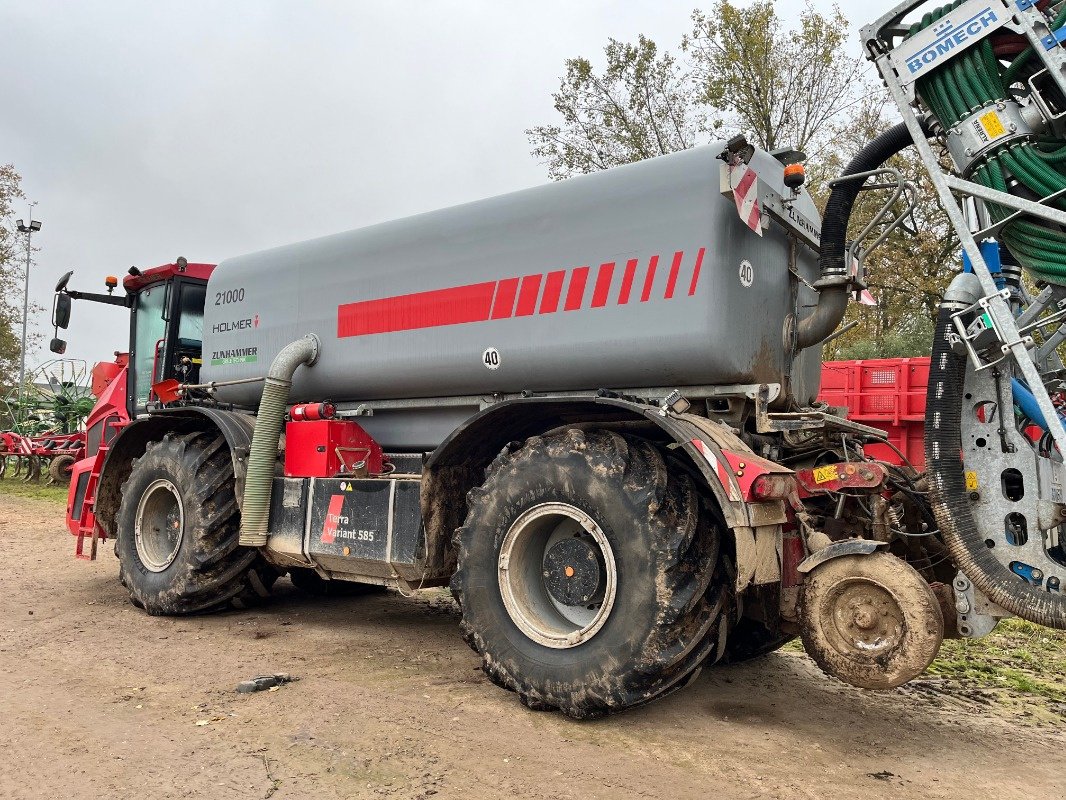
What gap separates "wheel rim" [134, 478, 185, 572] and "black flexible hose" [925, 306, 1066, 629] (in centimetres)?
506

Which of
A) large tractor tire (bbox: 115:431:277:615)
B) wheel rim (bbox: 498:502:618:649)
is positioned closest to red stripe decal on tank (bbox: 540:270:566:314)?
wheel rim (bbox: 498:502:618:649)

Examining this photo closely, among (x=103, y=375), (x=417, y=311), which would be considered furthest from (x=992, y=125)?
(x=103, y=375)

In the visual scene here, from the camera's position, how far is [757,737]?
12.2 feet

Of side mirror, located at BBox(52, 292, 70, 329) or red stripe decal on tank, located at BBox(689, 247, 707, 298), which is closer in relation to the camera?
red stripe decal on tank, located at BBox(689, 247, 707, 298)

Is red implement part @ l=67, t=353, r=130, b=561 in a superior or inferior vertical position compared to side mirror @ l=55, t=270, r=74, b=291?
inferior

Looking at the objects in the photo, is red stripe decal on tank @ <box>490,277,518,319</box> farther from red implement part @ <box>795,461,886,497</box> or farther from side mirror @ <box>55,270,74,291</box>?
side mirror @ <box>55,270,74,291</box>

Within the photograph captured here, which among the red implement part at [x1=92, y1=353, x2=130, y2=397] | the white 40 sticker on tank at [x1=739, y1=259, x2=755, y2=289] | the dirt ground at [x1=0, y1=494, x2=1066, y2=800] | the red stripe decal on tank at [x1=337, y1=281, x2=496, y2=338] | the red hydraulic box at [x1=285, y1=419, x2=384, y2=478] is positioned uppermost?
the white 40 sticker on tank at [x1=739, y1=259, x2=755, y2=289]

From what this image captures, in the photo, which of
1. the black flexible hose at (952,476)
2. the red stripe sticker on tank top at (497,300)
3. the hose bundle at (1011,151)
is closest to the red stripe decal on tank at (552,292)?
the red stripe sticker on tank top at (497,300)

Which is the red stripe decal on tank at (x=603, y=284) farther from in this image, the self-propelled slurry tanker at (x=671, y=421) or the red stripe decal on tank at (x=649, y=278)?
the red stripe decal on tank at (x=649, y=278)

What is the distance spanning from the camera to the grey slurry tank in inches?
157

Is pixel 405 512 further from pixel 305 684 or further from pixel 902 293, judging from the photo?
pixel 902 293

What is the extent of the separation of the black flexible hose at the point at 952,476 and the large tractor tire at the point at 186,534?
4.51 metres

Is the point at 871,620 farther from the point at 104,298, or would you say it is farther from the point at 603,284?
the point at 104,298

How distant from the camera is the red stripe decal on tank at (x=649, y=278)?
4.08 m
